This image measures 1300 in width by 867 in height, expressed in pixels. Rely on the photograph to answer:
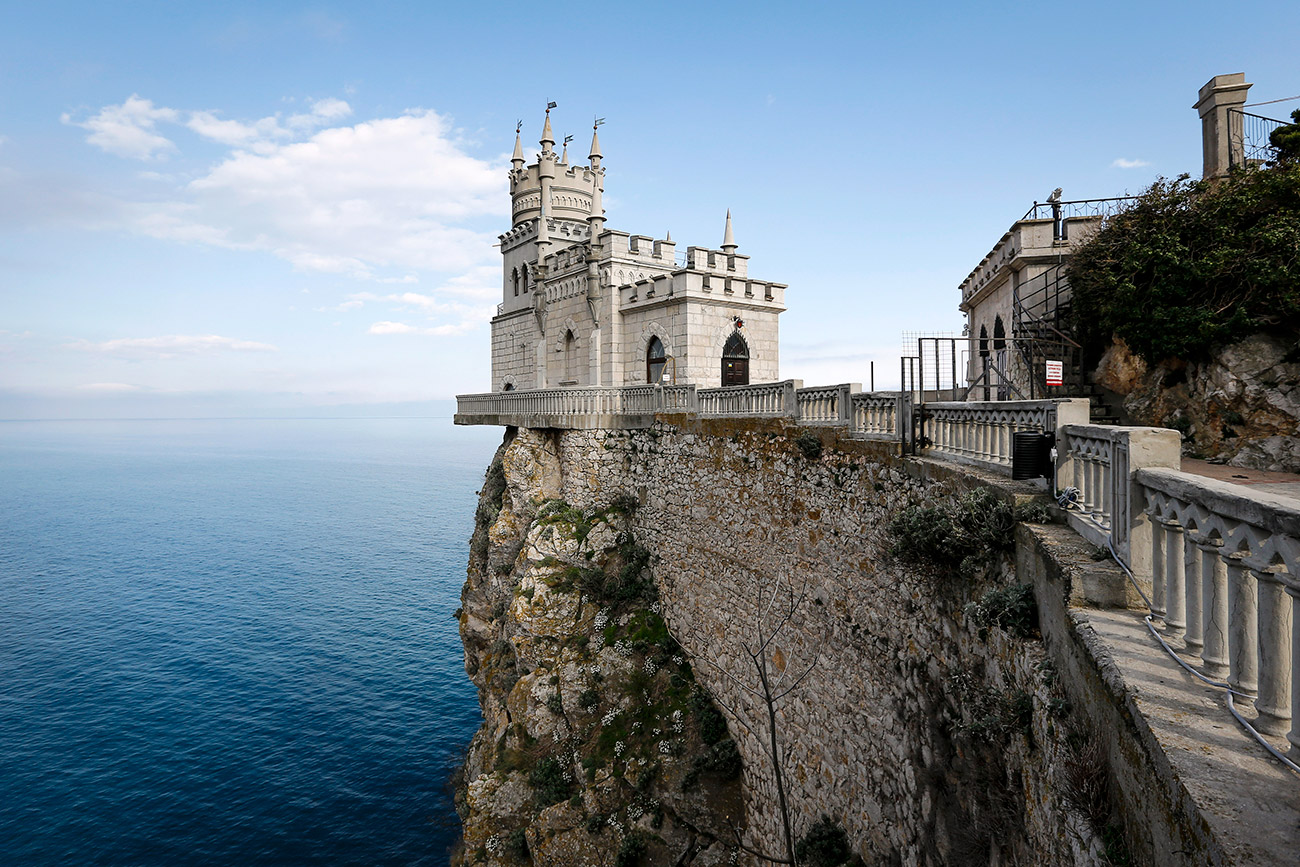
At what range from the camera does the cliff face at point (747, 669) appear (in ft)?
20.8

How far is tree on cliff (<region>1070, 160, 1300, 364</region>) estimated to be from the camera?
35.3ft

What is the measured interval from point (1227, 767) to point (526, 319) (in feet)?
84.4

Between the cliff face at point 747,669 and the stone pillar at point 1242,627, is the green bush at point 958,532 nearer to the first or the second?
the cliff face at point 747,669

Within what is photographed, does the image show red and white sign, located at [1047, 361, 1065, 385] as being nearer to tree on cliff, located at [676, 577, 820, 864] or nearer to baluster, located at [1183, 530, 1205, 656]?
tree on cliff, located at [676, 577, 820, 864]

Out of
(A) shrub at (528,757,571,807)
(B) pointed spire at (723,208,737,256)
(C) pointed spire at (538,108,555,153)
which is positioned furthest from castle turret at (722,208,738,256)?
(A) shrub at (528,757,571,807)

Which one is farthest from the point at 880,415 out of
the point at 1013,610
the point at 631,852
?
the point at 631,852

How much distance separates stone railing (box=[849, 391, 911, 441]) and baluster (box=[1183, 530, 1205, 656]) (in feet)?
20.0

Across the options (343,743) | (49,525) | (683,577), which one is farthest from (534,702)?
(49,525)

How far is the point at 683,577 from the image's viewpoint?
16484mm

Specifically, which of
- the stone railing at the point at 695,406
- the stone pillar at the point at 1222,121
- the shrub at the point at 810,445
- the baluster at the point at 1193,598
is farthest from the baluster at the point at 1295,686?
the stone pillar at the point at 1222,121

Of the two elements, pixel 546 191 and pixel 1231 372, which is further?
pixel 546 191

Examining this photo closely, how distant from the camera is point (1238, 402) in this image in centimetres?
1088

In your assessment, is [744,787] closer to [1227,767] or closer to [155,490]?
[1227,767]

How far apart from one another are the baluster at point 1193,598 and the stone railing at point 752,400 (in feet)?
30.0
